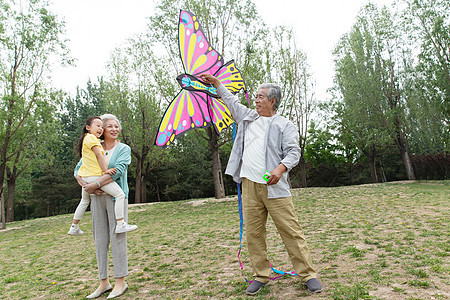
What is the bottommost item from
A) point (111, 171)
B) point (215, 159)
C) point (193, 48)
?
point (111, 171)

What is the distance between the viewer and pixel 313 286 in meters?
2.48

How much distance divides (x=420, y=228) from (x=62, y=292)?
4702mm

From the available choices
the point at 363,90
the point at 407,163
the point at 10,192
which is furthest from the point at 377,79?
the point at 10,192

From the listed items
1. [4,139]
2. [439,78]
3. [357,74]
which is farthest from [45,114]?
[439,78]

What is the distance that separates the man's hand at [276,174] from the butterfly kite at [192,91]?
1.02 meters

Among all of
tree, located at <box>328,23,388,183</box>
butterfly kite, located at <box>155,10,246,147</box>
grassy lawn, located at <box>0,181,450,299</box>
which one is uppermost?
tree, located at <box>328,23,388,183</box>

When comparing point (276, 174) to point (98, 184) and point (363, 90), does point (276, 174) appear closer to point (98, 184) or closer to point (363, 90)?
point (98, 184)

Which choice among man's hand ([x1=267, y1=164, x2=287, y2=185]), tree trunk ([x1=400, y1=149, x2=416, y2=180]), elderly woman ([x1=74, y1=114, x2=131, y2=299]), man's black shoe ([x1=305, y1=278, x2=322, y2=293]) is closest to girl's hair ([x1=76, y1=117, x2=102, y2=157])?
elderly woman ([x1=74, y1=114, x2=131, y2=299])

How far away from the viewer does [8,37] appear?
10.6m

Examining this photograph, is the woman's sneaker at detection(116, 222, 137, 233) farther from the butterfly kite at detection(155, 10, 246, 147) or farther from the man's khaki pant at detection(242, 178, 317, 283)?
the man's khaki pant at detection(242, 178, 317, 283)

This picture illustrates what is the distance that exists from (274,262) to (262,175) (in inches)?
55.7

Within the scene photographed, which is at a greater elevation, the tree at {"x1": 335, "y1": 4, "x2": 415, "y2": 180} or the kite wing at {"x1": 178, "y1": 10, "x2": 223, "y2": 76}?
the tree at {"x1": 335, "y1": 4, "x2": 415, "y2": 180}

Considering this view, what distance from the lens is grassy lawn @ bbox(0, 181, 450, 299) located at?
2611mm

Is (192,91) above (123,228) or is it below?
above
